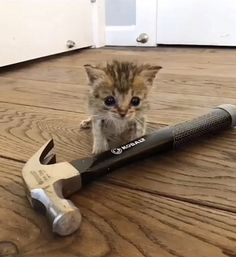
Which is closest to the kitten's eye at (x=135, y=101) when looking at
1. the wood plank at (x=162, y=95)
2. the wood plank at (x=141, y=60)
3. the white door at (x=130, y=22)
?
the wood plank at (x=162, y=95)

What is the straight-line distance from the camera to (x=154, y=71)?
0.89 m

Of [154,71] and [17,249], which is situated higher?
[154,71]

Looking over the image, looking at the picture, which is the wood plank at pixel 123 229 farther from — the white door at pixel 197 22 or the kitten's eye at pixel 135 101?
the white door at pixel 197 22

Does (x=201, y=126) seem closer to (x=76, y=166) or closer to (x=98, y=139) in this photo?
(x=98, y=139)

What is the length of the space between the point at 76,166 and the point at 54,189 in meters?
0.10

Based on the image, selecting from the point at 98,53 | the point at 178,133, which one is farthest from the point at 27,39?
the point at 178,133

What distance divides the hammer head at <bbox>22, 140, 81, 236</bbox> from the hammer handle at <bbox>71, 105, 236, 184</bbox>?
0.11 ft

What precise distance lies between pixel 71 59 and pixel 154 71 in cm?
144

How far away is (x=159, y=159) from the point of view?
82 centimetres

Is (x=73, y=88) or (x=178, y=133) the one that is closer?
(x=178, y=133)

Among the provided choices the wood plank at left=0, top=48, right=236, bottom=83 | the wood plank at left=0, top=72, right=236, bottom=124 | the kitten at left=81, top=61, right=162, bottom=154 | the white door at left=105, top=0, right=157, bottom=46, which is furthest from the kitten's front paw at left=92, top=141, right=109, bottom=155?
the white door at left=105, top=0, right=157, bottom=46

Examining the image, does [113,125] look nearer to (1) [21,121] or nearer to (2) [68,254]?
(1) [21,121]

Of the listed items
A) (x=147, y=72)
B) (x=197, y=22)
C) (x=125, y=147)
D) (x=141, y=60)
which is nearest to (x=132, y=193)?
(x=125, y=147)

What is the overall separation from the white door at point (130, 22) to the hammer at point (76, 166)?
1.90 metres
